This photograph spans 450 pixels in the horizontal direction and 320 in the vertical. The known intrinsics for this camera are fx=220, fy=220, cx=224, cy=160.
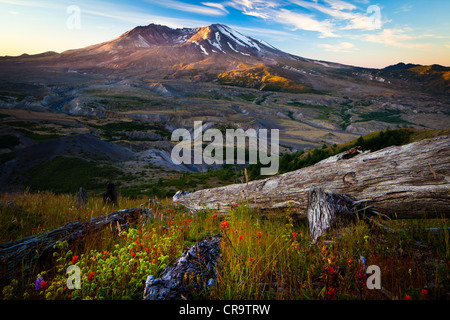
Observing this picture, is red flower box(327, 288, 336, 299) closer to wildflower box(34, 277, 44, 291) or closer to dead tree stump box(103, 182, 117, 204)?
wildflower box(34, 277, 44, 291)

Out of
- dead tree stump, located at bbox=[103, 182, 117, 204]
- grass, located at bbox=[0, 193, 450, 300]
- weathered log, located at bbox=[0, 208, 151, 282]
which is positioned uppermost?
grass, located at bbox=[0, 193, 450, 300]

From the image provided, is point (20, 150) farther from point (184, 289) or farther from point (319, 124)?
point (319, 124)

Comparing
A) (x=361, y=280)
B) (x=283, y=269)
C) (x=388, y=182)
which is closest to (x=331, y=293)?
(x=361, y=280)

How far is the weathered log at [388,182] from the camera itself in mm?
3936

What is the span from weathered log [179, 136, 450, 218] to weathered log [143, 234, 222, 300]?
2.18 meters

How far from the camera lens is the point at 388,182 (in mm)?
4484

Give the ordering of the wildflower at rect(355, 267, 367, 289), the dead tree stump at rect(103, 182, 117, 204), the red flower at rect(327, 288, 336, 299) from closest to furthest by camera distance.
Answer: the red flower at rect(327, 288, 336, 299) < the wildflower at rect(355, 267, 367, 289) < the dead tree stump at rect(103, 182, 117, 204)

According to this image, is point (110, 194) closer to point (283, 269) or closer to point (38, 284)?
point (38, 284)

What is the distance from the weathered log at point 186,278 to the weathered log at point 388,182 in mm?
2182

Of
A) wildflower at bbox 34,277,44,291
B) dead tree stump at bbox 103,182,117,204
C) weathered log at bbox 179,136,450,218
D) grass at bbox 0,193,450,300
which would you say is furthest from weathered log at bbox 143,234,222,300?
dead tree stump at bbox 103,182,117,204

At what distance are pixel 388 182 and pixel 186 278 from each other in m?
4.37

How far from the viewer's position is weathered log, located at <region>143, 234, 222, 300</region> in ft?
7.37

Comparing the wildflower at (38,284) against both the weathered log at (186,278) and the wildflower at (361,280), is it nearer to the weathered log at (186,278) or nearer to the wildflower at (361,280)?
the weathered log at (186,278)
